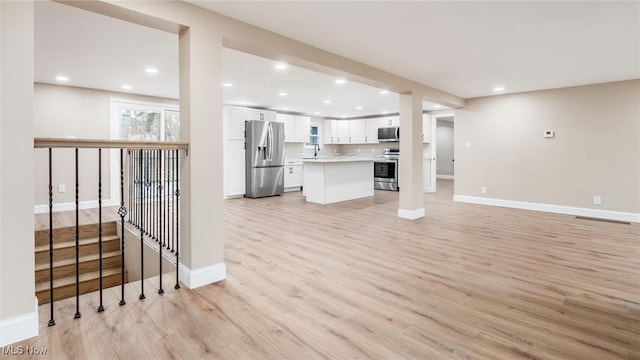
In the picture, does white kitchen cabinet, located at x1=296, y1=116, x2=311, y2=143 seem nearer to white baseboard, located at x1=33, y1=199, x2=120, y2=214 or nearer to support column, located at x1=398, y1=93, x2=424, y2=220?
support column, located at x1=398, y1=93, x2=424, y2=220

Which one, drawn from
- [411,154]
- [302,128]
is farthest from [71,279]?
[302,128]

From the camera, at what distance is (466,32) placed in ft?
9.53

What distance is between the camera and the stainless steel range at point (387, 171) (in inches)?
341

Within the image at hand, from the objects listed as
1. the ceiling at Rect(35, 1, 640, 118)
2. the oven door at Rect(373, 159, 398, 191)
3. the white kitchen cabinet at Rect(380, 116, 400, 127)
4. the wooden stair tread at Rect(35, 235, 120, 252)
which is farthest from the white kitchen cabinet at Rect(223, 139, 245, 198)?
the white kitchen cabinet at Rect(380, 116, 400, 127)

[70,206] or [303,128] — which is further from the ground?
[303,128]

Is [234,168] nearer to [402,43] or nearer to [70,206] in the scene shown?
[70,206]

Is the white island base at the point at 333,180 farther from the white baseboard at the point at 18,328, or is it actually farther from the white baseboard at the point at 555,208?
the white baseboard at the point at 18,328

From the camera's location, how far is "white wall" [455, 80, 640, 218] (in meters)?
4.84

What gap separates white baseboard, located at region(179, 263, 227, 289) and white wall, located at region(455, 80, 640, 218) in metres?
5.68

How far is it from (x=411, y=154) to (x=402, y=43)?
6.60 ft

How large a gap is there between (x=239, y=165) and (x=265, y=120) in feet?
4.31

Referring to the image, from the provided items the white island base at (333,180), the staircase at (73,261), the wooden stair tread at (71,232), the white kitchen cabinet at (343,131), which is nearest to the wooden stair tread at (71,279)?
the staircase at (73,261)

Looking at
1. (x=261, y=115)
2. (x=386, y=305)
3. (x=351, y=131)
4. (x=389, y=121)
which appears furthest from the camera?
(x=351, y=131)

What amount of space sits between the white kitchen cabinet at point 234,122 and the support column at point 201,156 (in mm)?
4660
